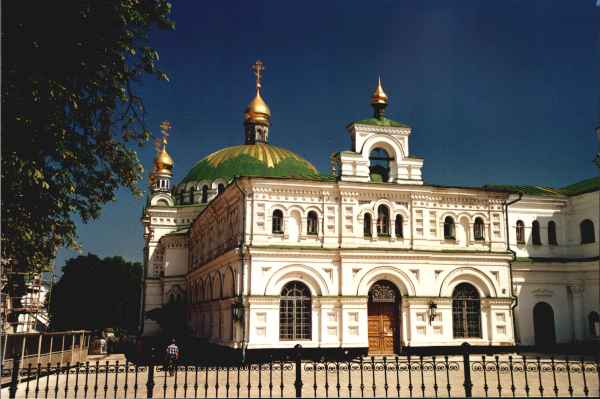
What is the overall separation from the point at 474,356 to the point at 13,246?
62.5ft

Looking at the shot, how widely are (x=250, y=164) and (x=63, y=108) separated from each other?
29951 mm

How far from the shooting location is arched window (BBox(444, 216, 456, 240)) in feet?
88.9

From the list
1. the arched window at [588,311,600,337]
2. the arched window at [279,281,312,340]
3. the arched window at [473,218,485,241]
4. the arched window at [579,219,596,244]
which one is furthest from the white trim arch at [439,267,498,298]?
the arched window at [579,219,596,244]

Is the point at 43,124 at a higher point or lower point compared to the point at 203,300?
higher

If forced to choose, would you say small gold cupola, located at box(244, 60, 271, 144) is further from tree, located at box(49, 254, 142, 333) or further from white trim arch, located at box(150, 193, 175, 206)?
tree, located at box(49, 254, 142, 333)

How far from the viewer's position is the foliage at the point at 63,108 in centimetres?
1183

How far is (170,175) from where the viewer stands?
47.4 metres

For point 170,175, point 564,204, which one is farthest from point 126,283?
point 564,204

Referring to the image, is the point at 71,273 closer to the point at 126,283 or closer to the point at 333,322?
the point at 126,283

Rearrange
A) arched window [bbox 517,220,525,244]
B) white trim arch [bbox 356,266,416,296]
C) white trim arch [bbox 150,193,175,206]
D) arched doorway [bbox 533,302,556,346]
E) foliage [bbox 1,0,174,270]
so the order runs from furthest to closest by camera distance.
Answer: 1. white trim arch [bbox 150,193,175,206]
2. arched window [bbox 517,220,525,244]
3. arched doorway [bbox 533,302,556,346]
4. white trim arch [bbox 356,266,416,296]
5. foliage [bbox 1,0,174,270]

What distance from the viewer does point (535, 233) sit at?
30516mm

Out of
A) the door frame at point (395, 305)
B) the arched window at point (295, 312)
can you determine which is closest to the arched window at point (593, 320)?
the door frame at point (395, 305)

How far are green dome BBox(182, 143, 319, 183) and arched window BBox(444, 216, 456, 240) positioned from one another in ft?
52.7

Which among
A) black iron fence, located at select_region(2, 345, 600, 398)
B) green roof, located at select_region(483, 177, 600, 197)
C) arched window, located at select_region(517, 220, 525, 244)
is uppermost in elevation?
green roof, located at select_region(483, 177, 600, 197)
